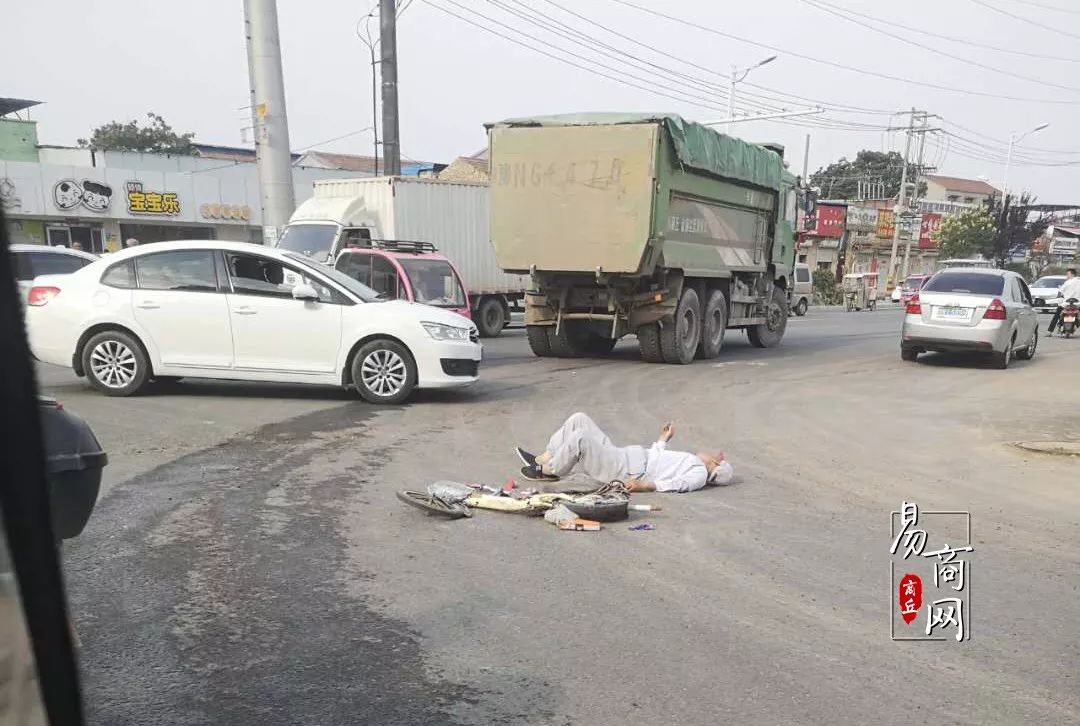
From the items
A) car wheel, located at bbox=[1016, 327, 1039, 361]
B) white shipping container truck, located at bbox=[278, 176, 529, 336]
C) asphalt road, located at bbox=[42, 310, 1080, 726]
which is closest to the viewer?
asphalt road, located at bbox=[42, 310, 1080, 726]

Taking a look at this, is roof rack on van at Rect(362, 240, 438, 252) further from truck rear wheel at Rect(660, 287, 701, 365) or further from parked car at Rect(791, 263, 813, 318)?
parked car at Rect(791, 263, 813, 318)

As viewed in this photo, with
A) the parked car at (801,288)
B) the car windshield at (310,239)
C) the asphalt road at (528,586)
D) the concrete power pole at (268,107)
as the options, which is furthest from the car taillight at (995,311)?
the parked car at (801,288)

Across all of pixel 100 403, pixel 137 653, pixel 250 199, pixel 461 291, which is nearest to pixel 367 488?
pixel 137 653

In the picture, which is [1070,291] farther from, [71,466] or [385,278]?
[71,466]

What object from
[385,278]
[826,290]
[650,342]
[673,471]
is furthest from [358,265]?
[826,290]

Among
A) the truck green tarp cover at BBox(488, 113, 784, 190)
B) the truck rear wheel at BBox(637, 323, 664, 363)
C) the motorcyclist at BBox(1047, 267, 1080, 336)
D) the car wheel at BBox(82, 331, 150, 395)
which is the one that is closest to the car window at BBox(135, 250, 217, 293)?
the car wheel at BBox(82, 331, 150, 395)

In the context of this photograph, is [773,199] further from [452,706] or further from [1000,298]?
[452,706]

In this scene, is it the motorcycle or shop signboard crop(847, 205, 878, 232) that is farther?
shop signboard crop(847, 205, 878, 232)

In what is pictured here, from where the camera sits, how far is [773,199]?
16.9 m

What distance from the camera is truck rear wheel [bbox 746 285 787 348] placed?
17656mm

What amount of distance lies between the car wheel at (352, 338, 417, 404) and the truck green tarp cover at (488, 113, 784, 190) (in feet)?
17.1

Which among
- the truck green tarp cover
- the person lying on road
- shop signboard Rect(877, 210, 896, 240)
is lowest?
the person lying on road

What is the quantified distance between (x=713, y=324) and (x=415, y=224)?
6479mm

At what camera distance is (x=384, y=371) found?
29.9ft
